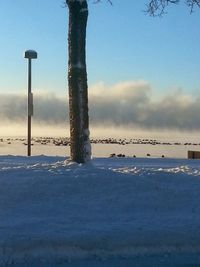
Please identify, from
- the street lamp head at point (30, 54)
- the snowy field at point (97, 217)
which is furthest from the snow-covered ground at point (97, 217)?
the street lamp head at point (30, 54)

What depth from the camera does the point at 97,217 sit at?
9.23 m

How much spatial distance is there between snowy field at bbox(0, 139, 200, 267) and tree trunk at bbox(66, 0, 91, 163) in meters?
1.08

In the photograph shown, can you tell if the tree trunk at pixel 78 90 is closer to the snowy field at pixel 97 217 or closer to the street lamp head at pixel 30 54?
the snowy field at pixel 97 217

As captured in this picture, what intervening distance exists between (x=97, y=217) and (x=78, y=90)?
4.90m

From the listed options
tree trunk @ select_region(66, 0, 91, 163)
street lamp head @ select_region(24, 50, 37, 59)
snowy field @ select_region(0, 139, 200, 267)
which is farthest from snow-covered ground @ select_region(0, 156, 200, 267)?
street lamp head @ select_region(24, 50, 37, 59)

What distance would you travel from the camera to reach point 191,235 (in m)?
8.36

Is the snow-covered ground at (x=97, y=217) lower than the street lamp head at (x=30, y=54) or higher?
lower

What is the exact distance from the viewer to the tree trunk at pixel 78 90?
13.6 metres

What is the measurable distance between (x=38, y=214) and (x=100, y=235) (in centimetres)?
152

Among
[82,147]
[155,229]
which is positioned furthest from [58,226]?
[82,147]

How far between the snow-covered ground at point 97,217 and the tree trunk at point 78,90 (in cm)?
95

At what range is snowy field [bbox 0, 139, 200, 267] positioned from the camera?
7.73 metres

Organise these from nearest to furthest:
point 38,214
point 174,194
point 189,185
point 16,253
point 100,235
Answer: point 16,253 < point 100,235 < point 38,214 < point 174,194 < point 189,185

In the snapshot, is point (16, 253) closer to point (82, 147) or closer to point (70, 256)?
point (70, 256)
